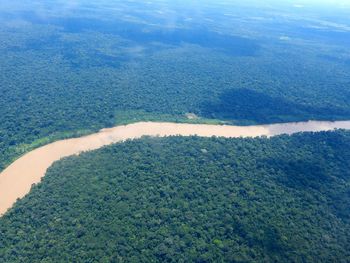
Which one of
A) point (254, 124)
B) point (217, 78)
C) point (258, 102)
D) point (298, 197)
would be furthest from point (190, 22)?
point (298, 197)

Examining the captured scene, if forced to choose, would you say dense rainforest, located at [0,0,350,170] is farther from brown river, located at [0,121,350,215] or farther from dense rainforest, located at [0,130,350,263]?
dense rainforest, located at [0,130,350,263]

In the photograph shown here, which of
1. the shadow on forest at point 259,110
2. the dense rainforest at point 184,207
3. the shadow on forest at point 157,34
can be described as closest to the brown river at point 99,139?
the shadow on forest at point 259,110

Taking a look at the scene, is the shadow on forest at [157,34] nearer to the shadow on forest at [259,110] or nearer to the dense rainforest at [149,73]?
the dense rainforest at [149,73]

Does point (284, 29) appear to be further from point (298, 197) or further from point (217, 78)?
point (298, 197)

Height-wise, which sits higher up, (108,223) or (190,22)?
(190,22)

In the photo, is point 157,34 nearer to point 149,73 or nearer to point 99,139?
point 149,73

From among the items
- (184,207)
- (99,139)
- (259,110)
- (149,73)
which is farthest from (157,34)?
(184,207)

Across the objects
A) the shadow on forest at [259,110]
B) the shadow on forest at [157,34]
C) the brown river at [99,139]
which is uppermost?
the shadow on forest at [157,34]
